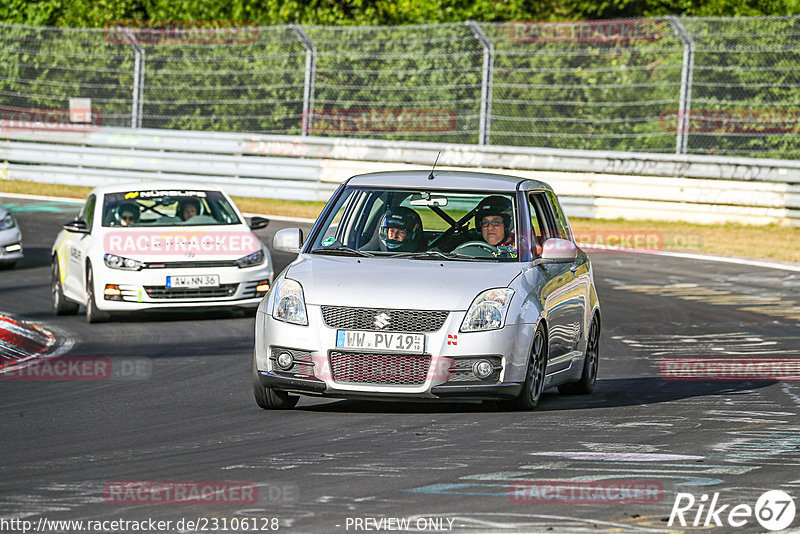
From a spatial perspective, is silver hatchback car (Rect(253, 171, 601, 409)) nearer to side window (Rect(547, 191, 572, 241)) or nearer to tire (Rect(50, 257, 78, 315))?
side window (Rect(547, 191, 572, 241))

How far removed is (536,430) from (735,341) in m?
5.63

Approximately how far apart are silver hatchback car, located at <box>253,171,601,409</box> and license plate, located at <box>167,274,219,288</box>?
4.93 meters

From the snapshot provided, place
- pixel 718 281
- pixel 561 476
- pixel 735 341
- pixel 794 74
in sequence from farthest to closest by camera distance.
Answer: pixel 794 74 < pixel 718 281 < pixel 735 341 < pixel 561 476

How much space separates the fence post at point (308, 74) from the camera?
27.8 m

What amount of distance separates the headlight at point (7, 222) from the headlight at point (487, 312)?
461 inches

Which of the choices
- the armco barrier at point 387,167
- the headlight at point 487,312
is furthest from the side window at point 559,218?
the armco barrier at point 387,167

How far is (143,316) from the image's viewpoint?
1591cm

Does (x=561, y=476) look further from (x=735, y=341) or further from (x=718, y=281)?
(x=718, y=281)

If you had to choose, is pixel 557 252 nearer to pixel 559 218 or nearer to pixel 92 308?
pixel 559 218

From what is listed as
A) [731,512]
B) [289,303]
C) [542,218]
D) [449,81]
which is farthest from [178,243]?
[449,81]

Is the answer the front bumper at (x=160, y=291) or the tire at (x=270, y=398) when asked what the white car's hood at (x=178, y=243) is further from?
the tire at (x=270, y=398)

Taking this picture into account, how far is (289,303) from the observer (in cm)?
923

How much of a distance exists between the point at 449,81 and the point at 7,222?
10.3 metres

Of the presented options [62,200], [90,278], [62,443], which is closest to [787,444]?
[62,443]
